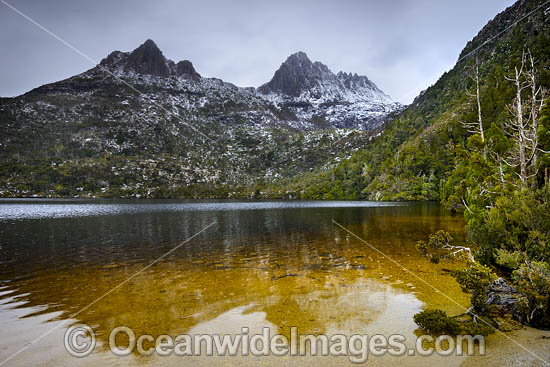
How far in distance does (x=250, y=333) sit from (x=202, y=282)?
6634 millimetres

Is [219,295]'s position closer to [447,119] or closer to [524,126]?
[524,126]

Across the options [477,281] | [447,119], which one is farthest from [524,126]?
[447,119]

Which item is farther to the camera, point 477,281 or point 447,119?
point 447,119

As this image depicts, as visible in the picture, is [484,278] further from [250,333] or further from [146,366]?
[146,366]

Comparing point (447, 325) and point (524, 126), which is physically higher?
point (524, 126)

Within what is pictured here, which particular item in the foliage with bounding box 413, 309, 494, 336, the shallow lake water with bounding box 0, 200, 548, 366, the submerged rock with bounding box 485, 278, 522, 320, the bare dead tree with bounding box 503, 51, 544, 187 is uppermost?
the bare dead tree with bounding box 503, 51, 544, 187

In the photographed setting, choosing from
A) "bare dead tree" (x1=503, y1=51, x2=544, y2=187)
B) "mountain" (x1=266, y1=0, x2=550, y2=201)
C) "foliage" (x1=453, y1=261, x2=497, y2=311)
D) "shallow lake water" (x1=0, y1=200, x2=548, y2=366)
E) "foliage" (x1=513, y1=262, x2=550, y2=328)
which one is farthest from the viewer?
"mountain" (x1=266, y1=0, x2=550, y2=201)

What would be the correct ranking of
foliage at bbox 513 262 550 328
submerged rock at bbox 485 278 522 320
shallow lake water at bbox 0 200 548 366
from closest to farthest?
foliage at bbox 513 262 550 328, shallow lake water at bbox 0 200 548 366, submerged rock at bbox 485 278 522 320

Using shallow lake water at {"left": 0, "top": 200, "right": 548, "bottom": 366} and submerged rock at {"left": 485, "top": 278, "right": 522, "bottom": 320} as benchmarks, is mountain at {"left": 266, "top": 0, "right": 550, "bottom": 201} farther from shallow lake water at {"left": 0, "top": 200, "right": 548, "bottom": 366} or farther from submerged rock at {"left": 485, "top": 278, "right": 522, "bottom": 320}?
submerged rock at {"left": 485, "top": 278, "right": 522, "bottom": 320}

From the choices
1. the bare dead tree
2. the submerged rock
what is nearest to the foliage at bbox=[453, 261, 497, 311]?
the submerged rock

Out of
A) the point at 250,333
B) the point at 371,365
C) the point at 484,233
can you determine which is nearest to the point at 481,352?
the point at 371,365

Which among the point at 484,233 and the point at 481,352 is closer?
the point at 481,352

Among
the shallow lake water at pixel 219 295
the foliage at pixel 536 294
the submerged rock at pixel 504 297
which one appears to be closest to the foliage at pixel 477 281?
the submerged rock at pixel 504 297

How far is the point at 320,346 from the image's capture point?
6.95 metres
